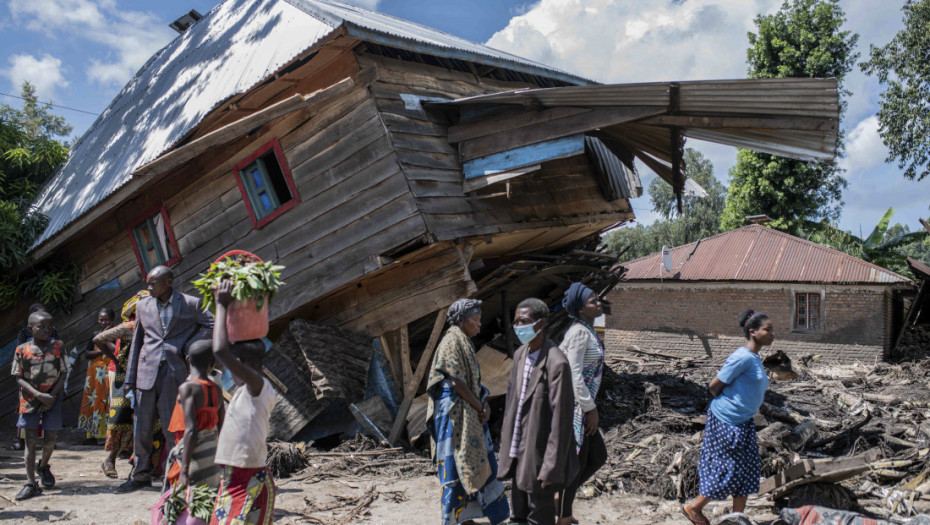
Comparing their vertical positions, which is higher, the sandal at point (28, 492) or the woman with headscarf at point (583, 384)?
the sandal at point (28, 492)

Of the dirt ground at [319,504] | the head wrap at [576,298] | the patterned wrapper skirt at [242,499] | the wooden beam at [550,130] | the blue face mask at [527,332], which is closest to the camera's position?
the patterned wrapper skirt at [242,499]

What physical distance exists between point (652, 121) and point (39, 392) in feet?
21.2

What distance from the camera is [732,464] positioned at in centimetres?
445

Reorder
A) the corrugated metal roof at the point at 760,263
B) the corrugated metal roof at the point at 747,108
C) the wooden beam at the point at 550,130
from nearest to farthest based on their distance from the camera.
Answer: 1. the corrugated metal roof at the point at 747,108
2. the wooden beam at the point at 550,130
3. the corrugated metal roof at the point at 760,263

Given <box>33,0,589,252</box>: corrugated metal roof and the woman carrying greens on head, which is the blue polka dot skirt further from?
<box>33,0,589,252</box>: corrugated metal roof

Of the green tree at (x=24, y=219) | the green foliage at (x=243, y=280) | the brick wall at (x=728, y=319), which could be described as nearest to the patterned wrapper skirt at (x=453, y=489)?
the green foliage at (x=243, y=280)

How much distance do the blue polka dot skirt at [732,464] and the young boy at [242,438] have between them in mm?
3070

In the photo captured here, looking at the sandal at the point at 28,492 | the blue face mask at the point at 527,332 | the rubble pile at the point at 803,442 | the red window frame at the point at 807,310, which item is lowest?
the red window frame at the point at 807,310

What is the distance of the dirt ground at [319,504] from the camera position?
4.92m

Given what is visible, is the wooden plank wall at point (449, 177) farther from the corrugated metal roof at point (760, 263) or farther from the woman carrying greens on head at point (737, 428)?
the corrugated metal roof at point (760, 263)

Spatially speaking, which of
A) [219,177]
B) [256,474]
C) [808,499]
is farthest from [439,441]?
[219,177]

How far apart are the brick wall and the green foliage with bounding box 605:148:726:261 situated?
2388 centimetres

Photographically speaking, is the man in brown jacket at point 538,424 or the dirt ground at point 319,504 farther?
the dirt ground at point 319,504

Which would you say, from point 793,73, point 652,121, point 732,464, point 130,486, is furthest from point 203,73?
point 793,73
